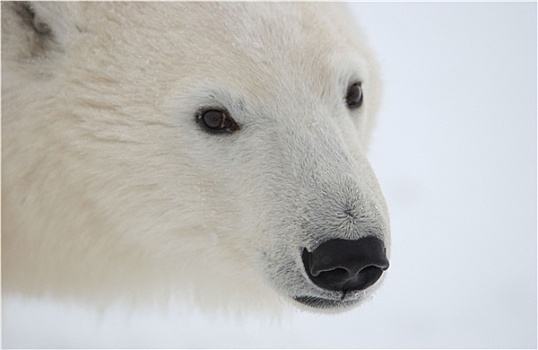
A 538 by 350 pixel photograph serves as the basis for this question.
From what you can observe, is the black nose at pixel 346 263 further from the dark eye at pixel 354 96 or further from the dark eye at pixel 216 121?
the dark eye at pixel 354 96

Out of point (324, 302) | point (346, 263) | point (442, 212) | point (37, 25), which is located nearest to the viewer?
point (346, 263)

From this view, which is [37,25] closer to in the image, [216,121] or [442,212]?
[216,121]

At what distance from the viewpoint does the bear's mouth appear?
9.98ft

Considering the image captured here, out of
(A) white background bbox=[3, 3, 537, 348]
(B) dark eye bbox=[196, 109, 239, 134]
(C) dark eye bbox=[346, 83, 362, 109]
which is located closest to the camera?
(B) dark eye bbox=[196, 109, 239, 134]

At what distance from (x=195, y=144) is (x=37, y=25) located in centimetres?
89

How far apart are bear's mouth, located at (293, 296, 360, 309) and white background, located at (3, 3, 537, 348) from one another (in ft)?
1.96

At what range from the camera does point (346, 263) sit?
2752mm

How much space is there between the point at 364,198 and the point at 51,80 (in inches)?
57.1

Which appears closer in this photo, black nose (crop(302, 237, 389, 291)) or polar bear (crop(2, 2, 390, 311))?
black nose (crop(302, 237, 389, 291))

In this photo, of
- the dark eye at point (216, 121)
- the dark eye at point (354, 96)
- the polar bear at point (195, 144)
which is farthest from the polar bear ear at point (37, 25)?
the dark eye at point (354, 96)

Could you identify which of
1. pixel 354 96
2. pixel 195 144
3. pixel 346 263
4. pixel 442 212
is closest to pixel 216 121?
pixel 195 144

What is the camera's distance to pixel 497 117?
859 cm

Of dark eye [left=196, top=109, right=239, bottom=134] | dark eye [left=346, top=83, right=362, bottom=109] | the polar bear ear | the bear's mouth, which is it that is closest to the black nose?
the bear's mouth

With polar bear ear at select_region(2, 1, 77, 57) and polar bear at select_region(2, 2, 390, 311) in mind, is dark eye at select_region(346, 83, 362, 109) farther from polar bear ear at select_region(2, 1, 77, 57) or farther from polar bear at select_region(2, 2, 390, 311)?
polar bear ear at select_region(2, 1, 77, 57)
